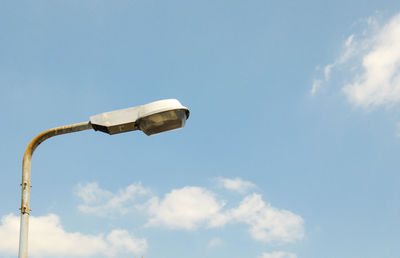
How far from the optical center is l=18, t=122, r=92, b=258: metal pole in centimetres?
774

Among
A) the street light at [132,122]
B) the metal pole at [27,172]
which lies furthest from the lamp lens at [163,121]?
the metal pole at [27,172]

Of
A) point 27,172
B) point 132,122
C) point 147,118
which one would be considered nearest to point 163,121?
point 147,118

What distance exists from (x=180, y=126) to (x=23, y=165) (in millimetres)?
2885

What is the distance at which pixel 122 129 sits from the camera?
328 inches

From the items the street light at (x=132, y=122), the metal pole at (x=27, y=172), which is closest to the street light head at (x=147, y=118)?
the street light at (x=132, y=122)

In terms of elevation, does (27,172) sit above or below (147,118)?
below

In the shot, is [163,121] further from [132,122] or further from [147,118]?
[132,122]

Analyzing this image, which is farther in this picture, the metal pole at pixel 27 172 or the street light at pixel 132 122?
the street light at pixel 132 122

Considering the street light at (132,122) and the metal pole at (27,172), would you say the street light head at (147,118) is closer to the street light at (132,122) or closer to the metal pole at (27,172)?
the street light at (132,122)

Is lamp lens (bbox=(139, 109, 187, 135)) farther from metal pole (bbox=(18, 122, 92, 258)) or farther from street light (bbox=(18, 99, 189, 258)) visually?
metal pole (bbox=(18, 122, 92, 258))

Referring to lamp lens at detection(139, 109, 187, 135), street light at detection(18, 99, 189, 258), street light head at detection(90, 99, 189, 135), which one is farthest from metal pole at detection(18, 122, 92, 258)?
lamp lens at detection(139, 109, 187, 135)

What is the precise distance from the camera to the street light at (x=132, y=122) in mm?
8039

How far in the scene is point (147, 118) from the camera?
319 inches

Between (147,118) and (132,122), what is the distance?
306mm
